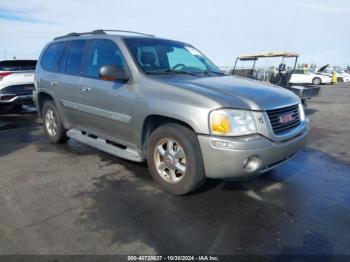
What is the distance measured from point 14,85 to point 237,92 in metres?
7.46

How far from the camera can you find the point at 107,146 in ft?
15.9

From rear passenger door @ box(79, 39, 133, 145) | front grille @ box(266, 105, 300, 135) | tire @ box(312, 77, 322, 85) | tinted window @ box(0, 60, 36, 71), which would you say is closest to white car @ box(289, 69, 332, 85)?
tire @ box(312, 77, 322, 85)

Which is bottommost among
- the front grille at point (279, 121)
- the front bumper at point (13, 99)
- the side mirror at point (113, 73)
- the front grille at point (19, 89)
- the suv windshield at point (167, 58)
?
the front bumper at point (13, 99)

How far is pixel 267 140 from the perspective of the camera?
355cm

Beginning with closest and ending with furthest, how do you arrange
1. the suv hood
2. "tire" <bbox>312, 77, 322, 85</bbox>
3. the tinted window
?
the suv hood, the tinted window, "tire" <bbox>312, 77, 322, 85</bbox>

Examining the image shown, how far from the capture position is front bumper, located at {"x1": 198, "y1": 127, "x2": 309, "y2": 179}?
3402 mm

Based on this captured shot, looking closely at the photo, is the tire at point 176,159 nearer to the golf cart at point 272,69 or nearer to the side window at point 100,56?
the side window at point 100,56

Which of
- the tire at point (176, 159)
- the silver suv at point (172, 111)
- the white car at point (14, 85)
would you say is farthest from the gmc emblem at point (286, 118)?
the white car at point (14, 85)

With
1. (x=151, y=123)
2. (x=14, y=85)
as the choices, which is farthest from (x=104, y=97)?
(x=14, y=85)

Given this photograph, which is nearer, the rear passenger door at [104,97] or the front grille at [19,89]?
the rear passenger door at [104,97]

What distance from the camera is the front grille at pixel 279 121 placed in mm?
3686

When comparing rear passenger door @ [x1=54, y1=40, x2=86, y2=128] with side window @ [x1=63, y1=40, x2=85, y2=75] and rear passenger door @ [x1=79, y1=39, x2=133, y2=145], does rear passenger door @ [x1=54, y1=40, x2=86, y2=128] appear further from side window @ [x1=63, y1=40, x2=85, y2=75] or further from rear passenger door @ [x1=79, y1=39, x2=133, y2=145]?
rear passenger door @ [x1=79, y1=39, x2=133, y2=145]

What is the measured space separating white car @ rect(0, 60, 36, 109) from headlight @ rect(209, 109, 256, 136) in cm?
741

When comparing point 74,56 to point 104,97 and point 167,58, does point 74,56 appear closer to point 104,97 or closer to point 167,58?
point 104,97
